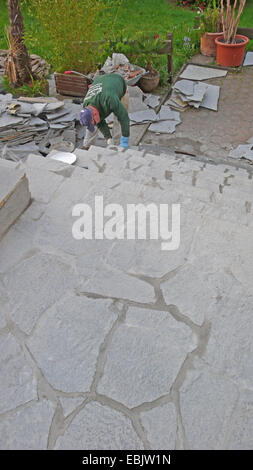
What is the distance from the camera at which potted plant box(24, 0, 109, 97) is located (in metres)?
7.34

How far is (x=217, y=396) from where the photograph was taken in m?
2.13

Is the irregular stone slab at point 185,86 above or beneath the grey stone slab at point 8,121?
above

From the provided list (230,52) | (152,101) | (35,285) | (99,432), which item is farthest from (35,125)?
(99,432)

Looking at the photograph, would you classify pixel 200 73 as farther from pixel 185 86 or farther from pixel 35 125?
pixel 35 125

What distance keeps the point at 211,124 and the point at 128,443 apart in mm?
6498

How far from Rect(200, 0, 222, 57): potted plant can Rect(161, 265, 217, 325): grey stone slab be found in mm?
8410

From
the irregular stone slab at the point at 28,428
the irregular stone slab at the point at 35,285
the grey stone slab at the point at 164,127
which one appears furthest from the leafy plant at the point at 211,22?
the irregular stone slab at the point at 28,428

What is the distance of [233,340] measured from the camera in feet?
7.66

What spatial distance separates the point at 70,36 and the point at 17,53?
1.12 m

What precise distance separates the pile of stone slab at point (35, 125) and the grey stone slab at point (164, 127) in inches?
56.0

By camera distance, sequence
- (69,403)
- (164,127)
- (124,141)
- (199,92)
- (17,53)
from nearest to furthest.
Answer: (69,403) < (124,141) < (164,127) < (17,53) < (199,92)

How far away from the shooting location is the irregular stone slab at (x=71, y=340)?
A: 2.21 metres

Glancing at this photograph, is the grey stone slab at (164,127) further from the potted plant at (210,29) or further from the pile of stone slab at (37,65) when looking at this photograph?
the potted plant at (210,29)
